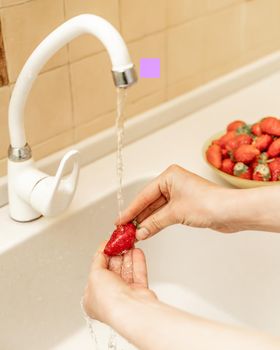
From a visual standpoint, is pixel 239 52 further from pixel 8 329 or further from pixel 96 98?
pixel 8 329

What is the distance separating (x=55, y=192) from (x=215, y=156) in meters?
0.31

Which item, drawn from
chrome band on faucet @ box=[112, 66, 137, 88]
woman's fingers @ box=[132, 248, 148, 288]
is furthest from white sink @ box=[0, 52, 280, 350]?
chrome band on faucet @ box=[112, 66, 137, 88]

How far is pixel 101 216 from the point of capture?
1.09m

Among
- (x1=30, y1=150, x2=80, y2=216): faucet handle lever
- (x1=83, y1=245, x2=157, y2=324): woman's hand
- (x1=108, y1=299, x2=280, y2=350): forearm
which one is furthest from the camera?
(x1=30, y1=150, x2=80, y2=216): faucet handle lever

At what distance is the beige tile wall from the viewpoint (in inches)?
39.0

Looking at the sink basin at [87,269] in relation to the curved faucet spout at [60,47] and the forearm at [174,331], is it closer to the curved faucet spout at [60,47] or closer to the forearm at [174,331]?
the curved faucet spout at [60,47]

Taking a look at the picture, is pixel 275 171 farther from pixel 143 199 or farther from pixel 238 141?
pixel 143 199

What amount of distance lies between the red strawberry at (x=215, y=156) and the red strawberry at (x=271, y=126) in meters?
0.08

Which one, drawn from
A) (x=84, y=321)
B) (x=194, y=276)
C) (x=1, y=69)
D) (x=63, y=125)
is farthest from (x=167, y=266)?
(x=1, y=69)

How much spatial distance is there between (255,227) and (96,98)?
42 centimetres

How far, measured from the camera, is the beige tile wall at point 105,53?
990mm

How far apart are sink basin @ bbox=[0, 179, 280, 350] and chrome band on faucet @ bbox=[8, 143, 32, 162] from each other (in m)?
0.12

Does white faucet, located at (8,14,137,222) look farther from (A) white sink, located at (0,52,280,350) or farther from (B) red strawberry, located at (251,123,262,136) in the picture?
(B) red strawberry, located at (251,123,262,136)

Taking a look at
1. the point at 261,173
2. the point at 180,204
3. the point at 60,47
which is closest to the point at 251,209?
the point at 180,204
